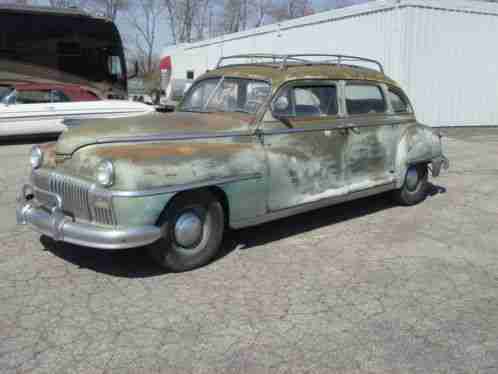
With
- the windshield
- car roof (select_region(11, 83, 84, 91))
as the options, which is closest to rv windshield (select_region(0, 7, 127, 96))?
car roof (select_region(11, 83, 84, 91))

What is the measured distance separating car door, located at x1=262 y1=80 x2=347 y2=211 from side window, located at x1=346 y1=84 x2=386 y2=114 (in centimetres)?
26

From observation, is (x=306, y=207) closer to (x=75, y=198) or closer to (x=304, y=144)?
(x=304, y=144)

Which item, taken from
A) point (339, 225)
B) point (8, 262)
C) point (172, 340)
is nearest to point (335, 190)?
point (339, 225)

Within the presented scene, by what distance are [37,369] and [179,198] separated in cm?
177

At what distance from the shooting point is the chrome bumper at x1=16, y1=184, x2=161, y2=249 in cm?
414

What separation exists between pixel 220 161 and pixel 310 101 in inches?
62.1

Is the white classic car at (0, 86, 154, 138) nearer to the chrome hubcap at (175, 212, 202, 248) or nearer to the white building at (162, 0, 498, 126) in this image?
the white building at (162, 0, 498, 126)

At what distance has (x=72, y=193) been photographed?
442 centimetres

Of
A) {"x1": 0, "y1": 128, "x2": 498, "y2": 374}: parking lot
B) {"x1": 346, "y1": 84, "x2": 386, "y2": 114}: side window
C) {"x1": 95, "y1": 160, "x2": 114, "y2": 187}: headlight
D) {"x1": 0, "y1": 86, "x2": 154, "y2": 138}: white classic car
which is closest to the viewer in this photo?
{"x1": 0, "y1": 128, "x2": 498, "y2": 374}: parking lot

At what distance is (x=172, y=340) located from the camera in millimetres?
3549

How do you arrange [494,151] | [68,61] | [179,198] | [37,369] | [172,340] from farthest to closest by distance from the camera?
[68,61] → [494,151] → [179,198] → [172,340] → [37,369]

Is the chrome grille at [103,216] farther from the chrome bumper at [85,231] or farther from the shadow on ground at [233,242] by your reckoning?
the shadow on ground at [233,242]

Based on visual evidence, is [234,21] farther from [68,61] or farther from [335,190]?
[335,190]

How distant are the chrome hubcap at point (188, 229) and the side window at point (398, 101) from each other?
342 cm
